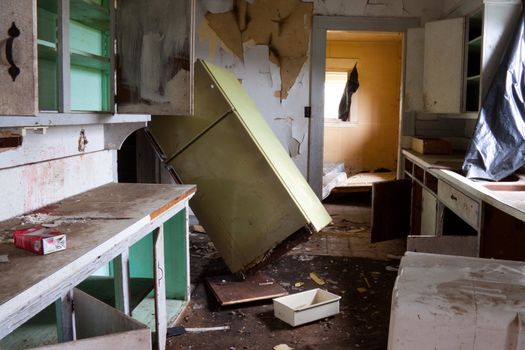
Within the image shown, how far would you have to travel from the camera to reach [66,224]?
6.72ft

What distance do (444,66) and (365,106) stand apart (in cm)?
382

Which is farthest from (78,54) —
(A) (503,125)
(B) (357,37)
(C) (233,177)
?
(B) (357,37)

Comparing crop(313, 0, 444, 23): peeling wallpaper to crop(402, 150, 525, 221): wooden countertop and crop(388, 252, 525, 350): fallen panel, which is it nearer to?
crop(402, 150, 525, 221): wooden countertop

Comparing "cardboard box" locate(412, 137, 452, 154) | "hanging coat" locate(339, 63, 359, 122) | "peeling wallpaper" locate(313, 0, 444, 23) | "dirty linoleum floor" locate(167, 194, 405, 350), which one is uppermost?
"peeling wallpaper" locate(313, 0, 444, 23)

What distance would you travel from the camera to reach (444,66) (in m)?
4.64

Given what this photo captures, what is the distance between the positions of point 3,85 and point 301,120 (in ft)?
14.1

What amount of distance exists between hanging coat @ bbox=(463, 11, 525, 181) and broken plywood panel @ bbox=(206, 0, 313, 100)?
240 cm

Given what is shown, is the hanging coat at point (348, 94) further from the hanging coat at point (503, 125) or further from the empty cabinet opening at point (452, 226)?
the hanging coat at point (503, 125)

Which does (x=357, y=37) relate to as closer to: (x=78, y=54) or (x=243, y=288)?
(x=243, y=288)

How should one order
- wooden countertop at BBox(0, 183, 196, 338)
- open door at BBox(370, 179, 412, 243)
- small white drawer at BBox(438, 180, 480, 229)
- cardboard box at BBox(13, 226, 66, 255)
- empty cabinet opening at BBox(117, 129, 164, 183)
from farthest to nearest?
1. empty cabinet opening at BBox(117, 129, 164, 183)
2. open door at BBox(370, 179, 412, 243)
3. small white drawer at BBox(438, 180, 480, 229)
4. cardboard box at BBox(13, 226, 66, 255)
5. wooden countertop at BBox(0, 183, 196, 338)

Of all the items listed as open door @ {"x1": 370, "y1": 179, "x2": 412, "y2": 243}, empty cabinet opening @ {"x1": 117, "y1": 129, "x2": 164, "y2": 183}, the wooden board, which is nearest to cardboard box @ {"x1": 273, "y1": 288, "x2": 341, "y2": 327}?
the wooden board

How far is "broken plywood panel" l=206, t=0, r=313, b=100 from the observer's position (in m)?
5.30

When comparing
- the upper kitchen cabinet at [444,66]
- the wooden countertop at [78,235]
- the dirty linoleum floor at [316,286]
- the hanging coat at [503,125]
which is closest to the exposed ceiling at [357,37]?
the upper kitchen cabinet at [444,66]

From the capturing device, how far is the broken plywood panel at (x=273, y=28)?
5297 mm
